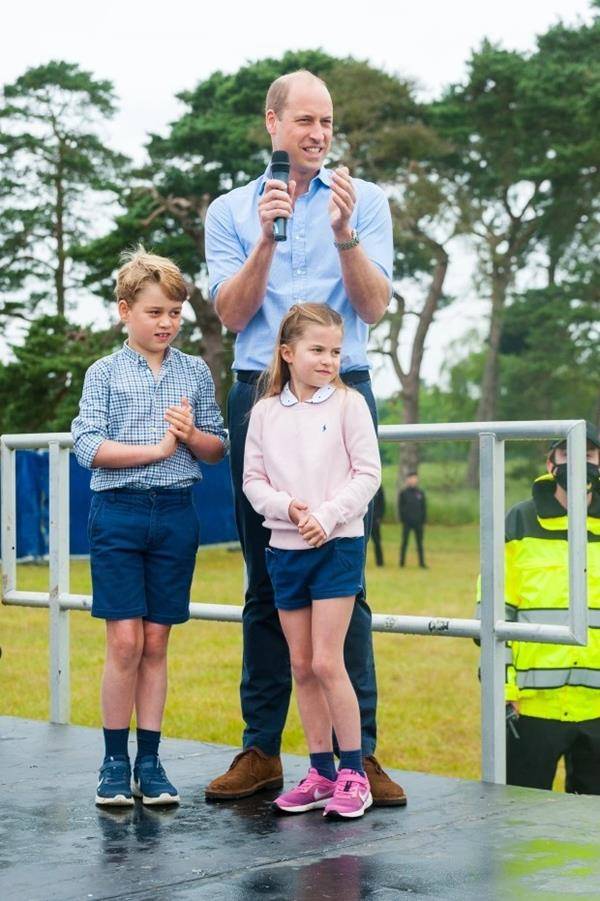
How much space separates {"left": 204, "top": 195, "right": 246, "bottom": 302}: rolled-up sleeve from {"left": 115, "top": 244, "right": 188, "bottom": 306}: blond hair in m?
0.09

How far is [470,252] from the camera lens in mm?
37344

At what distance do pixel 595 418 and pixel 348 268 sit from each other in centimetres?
3742

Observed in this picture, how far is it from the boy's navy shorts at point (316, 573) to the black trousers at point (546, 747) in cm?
155

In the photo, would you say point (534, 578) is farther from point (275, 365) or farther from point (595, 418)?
point (595, 418)

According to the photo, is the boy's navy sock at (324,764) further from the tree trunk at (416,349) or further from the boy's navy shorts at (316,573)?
the tree trunk at (416,349)

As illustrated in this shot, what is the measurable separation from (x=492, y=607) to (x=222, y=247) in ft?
3.80

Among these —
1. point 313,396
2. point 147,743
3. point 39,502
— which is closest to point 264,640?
point 147,743

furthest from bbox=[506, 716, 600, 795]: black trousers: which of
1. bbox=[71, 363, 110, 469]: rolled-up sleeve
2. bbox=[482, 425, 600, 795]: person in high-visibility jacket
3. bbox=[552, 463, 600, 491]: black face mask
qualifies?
bbox=[71, 363, 110, 469]: rolled-up sleeve

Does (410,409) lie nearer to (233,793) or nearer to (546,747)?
(546,747)

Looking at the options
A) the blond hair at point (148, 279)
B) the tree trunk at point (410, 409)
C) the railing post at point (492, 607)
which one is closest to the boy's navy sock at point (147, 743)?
the railing post at point (492, 607)

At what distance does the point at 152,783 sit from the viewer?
3.73m

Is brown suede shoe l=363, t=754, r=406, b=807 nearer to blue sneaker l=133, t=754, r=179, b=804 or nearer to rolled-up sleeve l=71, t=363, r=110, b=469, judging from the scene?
blue sneaker l=133, t=754, r=179, b=804

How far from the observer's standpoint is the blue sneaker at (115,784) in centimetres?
367

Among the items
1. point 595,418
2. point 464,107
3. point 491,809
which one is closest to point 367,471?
point 491,809
